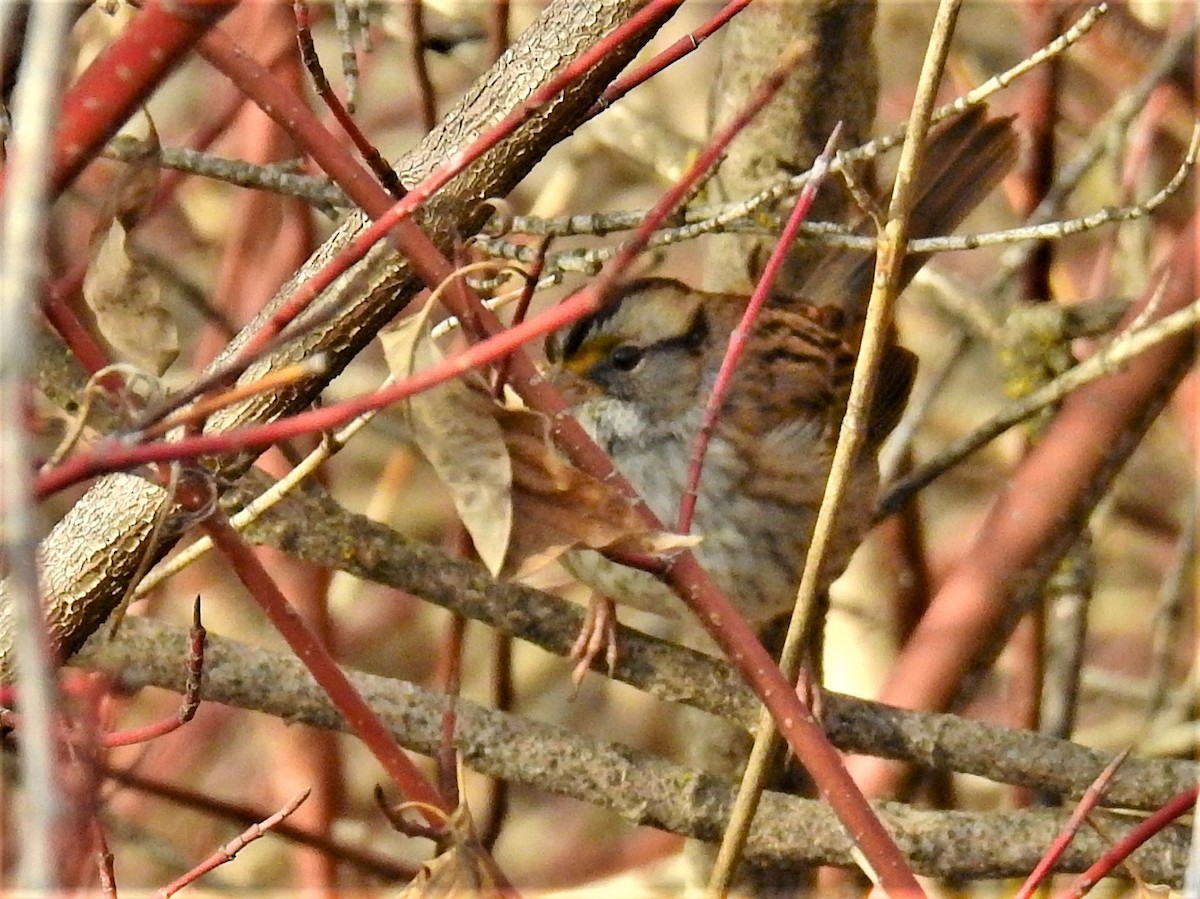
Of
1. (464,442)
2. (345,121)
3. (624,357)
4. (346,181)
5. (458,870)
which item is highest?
(624,357)

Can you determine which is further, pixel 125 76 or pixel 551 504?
pixel 551 504

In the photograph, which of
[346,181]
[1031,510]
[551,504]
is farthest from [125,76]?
[1031,510]

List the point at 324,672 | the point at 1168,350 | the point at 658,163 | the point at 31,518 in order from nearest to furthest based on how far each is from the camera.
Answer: the point at 31,518
the point at 324,672
the point at 1168,350
the point at 658,163

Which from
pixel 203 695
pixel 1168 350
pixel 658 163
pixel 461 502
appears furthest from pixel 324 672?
pixel 658 163

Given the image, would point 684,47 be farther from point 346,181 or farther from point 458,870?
point 458,870

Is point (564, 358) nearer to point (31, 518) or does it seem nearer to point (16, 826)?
point (16, 826)

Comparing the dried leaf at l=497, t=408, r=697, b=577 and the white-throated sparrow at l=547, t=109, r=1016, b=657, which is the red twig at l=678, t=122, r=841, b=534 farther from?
the white-throated sparrow at l=547, t=109, r=1016, b=657
